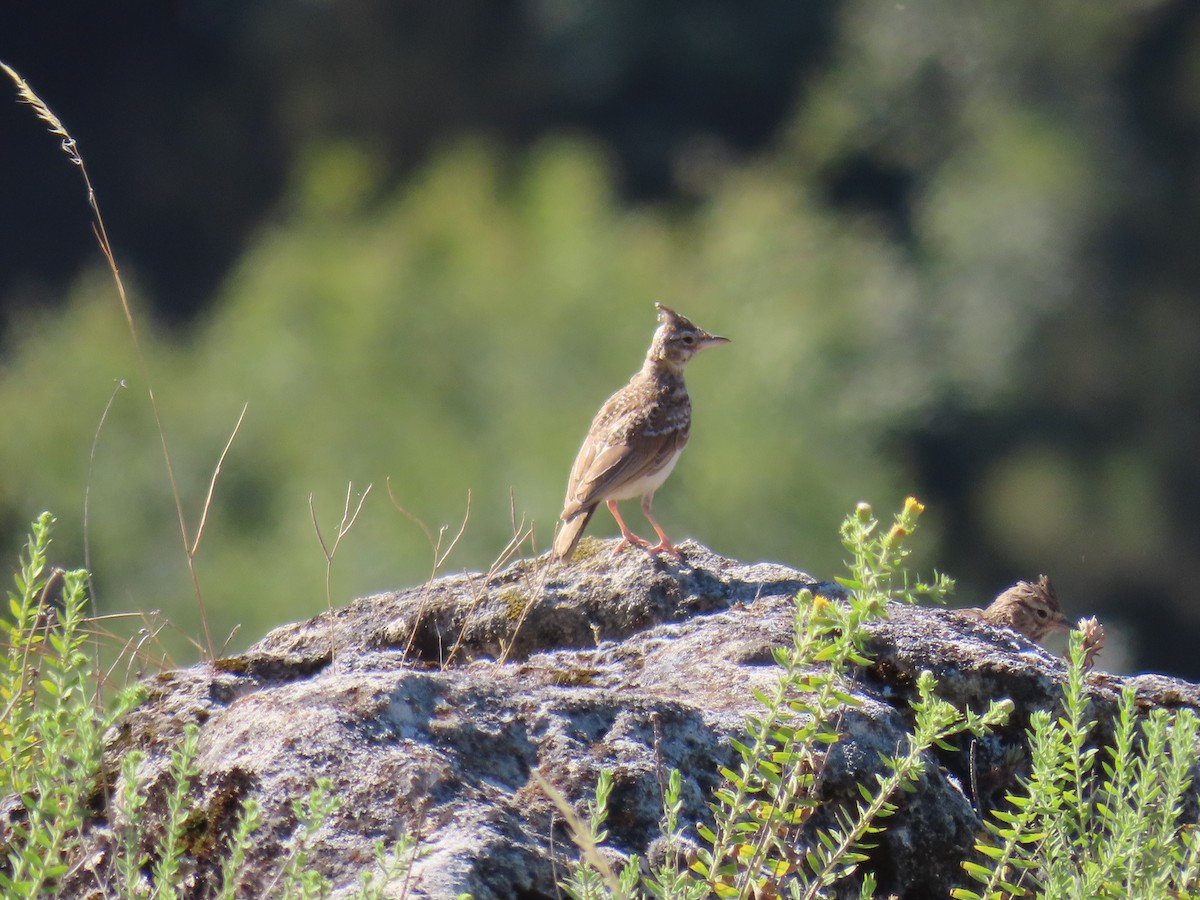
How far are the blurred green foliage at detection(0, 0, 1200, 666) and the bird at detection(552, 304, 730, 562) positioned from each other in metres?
18.3

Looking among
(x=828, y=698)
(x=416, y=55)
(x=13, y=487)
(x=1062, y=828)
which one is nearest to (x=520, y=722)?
(x=828, y=698)

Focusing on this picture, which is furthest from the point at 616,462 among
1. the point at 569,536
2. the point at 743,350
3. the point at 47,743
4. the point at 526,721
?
the point at 743,350

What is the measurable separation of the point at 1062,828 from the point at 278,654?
185cm

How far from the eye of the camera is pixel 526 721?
344 cm

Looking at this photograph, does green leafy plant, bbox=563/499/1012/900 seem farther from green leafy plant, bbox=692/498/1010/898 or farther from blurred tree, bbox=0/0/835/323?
blurred tree, bbox=0/0/835/323

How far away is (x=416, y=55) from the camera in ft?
211

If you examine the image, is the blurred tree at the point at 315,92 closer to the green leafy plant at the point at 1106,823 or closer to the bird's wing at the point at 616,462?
the bird's wing at the point at 616,462

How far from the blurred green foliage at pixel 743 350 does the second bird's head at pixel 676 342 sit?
18.2 m

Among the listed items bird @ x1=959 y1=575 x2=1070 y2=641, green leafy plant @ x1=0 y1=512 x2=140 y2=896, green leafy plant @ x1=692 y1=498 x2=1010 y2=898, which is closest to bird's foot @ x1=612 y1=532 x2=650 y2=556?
bird @ x1=959 y1=575 x2=1070 y2=641

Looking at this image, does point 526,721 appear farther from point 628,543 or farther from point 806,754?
point 628,543

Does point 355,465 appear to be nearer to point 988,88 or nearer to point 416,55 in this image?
point 988,88

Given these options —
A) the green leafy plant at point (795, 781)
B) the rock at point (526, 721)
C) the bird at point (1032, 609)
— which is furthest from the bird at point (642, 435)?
the green leafy plant at point (795, 781)

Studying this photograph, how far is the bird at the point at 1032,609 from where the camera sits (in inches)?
244

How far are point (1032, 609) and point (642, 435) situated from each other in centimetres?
190
